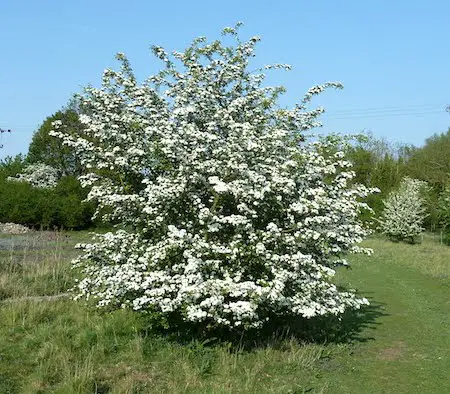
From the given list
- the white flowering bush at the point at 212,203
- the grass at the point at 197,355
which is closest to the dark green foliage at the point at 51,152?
the grass at the point at 197,355

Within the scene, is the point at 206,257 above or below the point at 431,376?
above

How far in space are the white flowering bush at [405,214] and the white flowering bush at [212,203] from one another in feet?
82.0

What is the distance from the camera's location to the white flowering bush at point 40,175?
36041 millimetres

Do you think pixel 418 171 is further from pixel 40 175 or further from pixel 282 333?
pixel 282 333

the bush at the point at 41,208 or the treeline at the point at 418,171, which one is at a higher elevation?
the treeline at the point at 418,171

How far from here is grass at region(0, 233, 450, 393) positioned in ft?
22.6

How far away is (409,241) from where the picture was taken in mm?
34281

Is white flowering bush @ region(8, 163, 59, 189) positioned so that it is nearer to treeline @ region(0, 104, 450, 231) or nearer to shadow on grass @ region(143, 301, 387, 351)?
treeline @ region(0, 104, 450, 231)

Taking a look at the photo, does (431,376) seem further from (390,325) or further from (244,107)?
(244,107)

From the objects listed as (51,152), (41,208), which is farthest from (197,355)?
(51,152)

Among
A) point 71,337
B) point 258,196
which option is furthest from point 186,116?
point 71,337

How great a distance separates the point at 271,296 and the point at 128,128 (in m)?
3.55

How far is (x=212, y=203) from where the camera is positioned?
8.30 meters

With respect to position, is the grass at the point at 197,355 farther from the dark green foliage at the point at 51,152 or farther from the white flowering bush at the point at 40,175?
the dark green foliage at the point at 51,152
